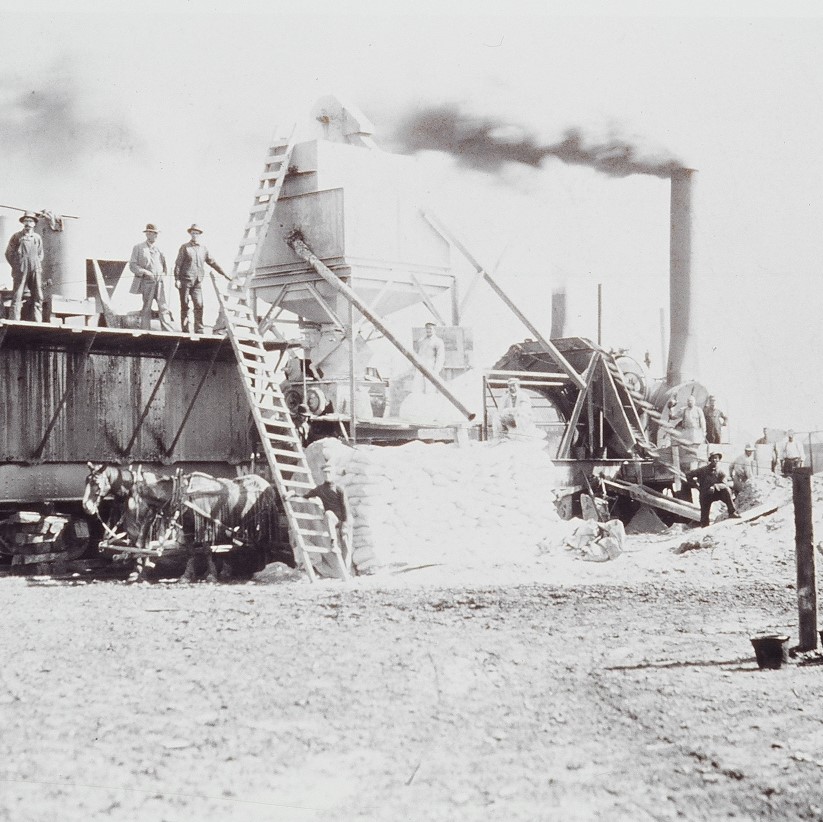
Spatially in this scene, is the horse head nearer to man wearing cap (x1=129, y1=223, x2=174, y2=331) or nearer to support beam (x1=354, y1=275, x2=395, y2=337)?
man wearing cap (x1=129, y1=223, x2=174, y2=331)

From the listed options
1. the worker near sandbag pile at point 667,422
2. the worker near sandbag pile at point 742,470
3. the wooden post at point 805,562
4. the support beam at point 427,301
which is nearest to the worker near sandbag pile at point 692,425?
the worker near sandbag pile at point 667,422

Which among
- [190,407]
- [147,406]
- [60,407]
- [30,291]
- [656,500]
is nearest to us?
[30,291]

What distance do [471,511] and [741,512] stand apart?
7.23 meters

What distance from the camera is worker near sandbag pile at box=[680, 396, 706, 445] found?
25.5 m

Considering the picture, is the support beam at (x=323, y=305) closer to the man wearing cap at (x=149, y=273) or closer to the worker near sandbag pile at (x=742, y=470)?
the man wearing cap at (x=149, y=273)

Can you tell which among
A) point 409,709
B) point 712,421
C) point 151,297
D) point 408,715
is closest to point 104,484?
point 151,297

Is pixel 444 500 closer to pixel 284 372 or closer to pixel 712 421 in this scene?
pixel 284 372

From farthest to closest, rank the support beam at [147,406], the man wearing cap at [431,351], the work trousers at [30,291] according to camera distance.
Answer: the man wearing cap at [431,351], the support beam at [147,406], the work trousers at [30,291]

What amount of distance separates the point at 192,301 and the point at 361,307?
9.29 ft

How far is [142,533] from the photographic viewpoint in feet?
49.7

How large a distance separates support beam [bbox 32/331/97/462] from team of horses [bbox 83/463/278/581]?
1326mm

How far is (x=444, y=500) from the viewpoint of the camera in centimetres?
1608

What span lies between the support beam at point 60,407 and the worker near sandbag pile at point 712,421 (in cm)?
1498

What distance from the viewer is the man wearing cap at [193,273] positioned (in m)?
17.5
